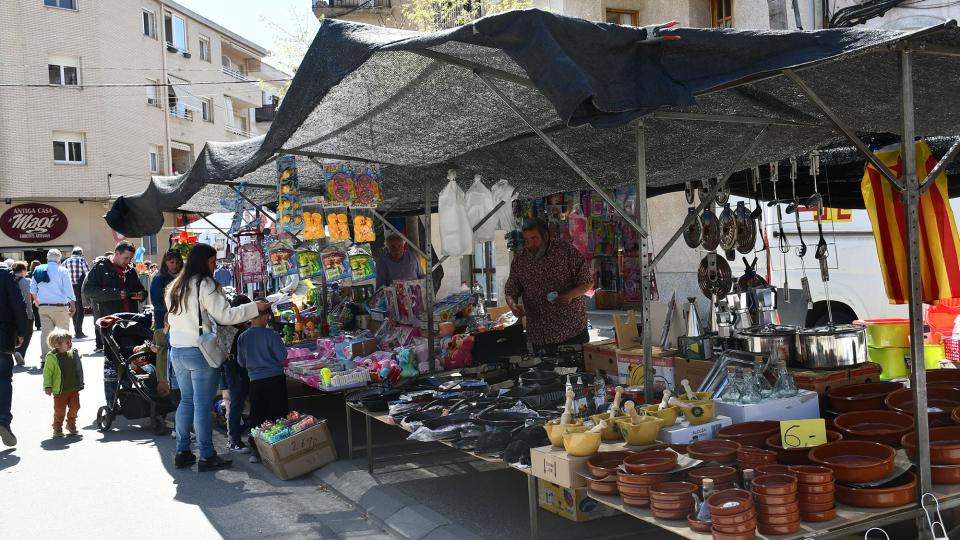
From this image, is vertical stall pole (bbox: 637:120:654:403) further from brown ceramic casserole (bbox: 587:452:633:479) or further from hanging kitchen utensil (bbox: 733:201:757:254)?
hanging kitchen utensil (bbox: 733:201:757:254)

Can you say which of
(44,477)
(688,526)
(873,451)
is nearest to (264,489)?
(44,477)

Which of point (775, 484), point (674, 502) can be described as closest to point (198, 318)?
point (674, 502)

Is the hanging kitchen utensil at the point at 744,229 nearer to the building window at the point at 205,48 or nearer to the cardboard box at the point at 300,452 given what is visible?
the cardboard box at the point at 300,452

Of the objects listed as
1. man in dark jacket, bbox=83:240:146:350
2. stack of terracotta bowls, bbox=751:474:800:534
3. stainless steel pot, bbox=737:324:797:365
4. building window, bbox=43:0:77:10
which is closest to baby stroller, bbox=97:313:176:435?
man in dark jacket, bbox=83:240:146:350

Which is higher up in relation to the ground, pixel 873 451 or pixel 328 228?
pixel 328 228

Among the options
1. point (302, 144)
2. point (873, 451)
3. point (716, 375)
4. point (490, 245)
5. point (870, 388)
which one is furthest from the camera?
point (490, 245)

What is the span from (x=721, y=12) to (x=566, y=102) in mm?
14090

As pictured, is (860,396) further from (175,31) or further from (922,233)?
(175,31)

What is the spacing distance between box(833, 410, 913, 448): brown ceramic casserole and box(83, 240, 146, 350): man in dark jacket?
1080cm

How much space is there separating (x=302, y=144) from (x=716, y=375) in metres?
3.97

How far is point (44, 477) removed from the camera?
673 cm

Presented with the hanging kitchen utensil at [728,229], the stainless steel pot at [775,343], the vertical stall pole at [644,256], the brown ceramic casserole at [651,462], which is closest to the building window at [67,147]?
the hanging kitchen utensil at [728,229]

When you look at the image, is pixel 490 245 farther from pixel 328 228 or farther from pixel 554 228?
pixel 328 228

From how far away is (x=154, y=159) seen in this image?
31203mm
